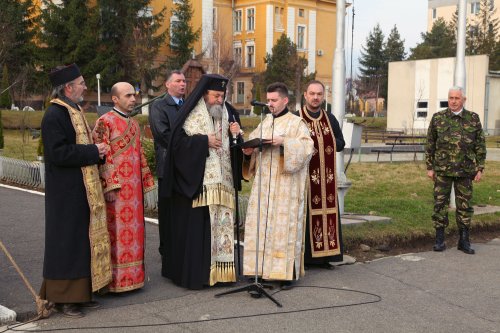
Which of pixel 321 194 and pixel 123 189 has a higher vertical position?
pixel 123 189

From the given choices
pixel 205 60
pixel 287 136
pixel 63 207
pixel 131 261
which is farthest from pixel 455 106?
pixel 205 60

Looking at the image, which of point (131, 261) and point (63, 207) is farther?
point (131, 261)

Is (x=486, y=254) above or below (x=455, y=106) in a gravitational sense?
below

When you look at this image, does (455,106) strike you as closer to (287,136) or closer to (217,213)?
(287,136)

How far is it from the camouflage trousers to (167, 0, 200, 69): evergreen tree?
147 feet

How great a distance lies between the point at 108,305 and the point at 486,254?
4874 mm

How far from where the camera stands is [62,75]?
17.7 feet

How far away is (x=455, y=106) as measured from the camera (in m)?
7.86

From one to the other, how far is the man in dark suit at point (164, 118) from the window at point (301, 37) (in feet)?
193

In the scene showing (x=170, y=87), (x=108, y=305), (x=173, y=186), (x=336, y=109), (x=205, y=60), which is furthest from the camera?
(x=205, y=60)

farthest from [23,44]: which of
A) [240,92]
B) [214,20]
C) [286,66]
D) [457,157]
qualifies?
[457,157]

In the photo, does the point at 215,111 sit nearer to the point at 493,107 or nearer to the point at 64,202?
the point at 64,202

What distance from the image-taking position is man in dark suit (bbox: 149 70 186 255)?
667 cm

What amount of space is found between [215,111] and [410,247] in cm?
385
